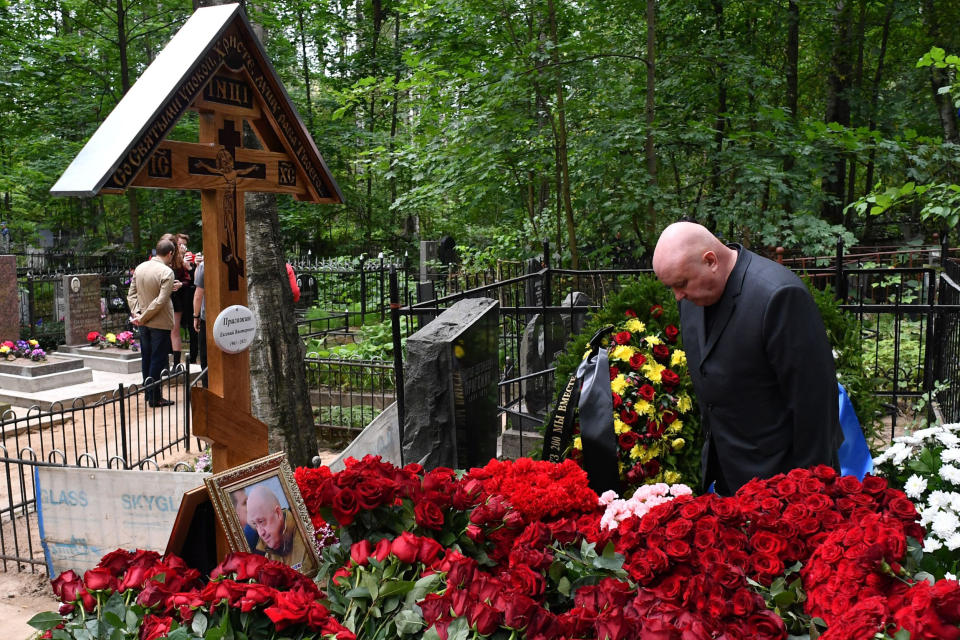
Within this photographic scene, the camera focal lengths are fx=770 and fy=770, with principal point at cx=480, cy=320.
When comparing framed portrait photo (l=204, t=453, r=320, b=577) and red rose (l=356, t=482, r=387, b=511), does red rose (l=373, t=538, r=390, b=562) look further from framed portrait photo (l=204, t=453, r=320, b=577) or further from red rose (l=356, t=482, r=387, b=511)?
framed portrait photo (l=204, t=453, r=320, b=577)

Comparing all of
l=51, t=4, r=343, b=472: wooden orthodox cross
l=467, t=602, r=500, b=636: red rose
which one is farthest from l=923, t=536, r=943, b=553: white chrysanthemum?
l=51, t=4, r=343, b=472: wooden orthodox cross

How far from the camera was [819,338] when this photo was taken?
2.80m

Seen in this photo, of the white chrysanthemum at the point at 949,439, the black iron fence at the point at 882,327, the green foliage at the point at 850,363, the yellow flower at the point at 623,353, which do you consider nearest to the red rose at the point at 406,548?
the white chrysanthemum at the point at 949,439

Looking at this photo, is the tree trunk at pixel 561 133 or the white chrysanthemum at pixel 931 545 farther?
the tree trunk at pixel 561 133

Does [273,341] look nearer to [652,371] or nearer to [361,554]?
[652,371]

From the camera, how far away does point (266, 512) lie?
2309 millimetres

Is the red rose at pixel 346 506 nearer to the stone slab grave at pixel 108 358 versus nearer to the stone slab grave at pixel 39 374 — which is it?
the stone slab grave at pixel 39 374

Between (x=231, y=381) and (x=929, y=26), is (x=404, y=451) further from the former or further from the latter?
(x=929, y=26)

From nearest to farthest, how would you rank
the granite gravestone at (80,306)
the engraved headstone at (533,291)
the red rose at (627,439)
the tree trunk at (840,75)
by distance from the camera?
the red rose at (627,439)
the engraved headstone at (533,291)
the granite gravestone at (80,306)
the tree trunk at (840,75)

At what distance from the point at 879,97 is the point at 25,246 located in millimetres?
24032

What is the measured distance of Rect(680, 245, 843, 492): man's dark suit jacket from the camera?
9.19ft

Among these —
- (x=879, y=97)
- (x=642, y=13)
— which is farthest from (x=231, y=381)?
(x=879, y=97)

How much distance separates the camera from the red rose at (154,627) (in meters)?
1.79

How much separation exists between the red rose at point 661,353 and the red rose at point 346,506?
246 cm
